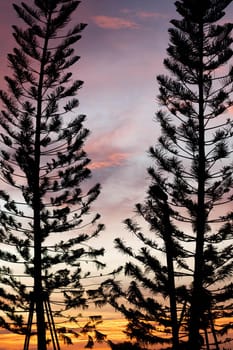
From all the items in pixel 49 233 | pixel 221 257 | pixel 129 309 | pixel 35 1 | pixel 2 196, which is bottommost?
pixel 129 309

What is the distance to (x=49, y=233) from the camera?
2234 cm

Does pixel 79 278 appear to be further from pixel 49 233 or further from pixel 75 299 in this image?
pixel 49 233

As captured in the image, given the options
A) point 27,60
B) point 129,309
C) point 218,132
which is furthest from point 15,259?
point 218,132

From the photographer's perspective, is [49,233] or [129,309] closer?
[129,309]

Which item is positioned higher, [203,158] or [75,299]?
[203,158]

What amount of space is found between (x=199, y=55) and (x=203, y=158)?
135 inches

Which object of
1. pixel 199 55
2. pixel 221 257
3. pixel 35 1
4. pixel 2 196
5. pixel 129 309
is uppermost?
pixel 35 1

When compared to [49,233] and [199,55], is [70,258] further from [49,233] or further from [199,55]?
[199,55]

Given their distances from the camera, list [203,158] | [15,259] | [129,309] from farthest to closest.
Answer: [15,259] → [129,309] → [203,158]

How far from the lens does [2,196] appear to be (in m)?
22.3

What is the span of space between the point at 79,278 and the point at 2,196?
13.8 feet

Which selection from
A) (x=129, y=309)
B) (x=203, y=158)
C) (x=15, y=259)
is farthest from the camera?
(x=15, y=259)

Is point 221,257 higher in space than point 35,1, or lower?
lower

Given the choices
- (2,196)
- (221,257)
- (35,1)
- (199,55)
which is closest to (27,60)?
(35,1)
